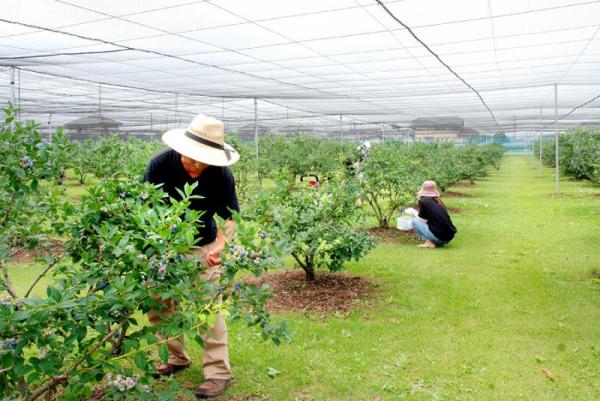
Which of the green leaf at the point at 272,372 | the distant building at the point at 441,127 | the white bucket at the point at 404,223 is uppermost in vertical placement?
the distant building at the point at 441,127

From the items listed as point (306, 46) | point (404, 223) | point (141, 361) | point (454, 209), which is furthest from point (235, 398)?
point (454, 209)

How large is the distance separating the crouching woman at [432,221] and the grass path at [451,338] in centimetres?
34

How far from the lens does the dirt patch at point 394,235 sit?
8344 mm

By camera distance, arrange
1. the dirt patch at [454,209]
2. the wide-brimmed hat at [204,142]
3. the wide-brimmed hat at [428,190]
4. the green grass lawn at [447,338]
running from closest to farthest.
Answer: the wide-brimmed hat at [204,142], the green grass lawn at [447,338], the wide-brimmed hat at [428,190], the dirt patch at [454,209]

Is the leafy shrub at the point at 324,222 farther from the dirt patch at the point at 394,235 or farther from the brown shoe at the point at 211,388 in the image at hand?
the dirt patch at the point at 394,235

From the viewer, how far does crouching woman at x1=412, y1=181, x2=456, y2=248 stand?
772 centimetres

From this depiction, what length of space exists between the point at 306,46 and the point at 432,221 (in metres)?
2.96

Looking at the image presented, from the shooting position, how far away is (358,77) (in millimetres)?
9391

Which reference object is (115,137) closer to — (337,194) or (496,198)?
(496,198)

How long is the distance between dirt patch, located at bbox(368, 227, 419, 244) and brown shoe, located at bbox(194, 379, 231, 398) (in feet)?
17.0

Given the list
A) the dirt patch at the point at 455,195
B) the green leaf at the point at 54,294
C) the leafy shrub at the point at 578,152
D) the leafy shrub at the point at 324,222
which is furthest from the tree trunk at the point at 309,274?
the leafy shrub at the point at 578,152

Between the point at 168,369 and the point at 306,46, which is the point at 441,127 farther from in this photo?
the point at 168,369

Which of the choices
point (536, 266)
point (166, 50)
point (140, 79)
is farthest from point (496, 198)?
point (166, 50)

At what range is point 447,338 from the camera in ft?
14.2
